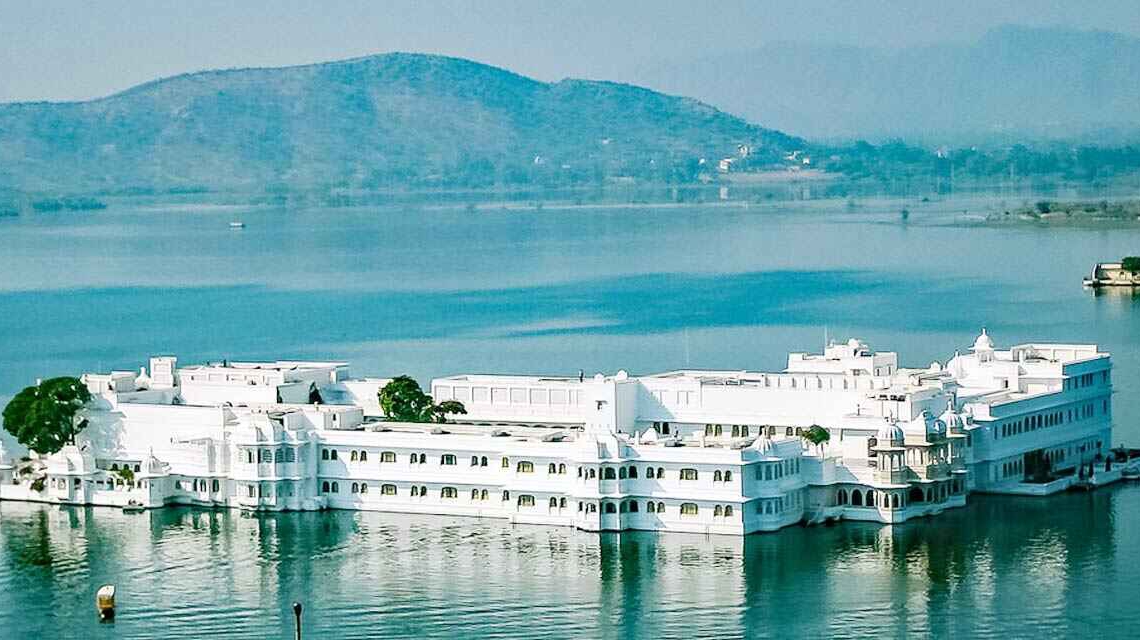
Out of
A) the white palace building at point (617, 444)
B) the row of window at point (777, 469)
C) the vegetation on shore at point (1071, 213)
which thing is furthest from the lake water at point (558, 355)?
the vegetation on shore at point (1071, 213)

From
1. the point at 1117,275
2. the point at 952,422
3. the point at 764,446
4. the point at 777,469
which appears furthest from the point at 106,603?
the point at 1117,275

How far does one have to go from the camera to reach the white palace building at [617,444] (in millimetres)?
29125

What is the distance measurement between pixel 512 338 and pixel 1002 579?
32.9m

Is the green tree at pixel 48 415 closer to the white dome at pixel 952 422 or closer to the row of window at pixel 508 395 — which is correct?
the row of window at pixel 508 395

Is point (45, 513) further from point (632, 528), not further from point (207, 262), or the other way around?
point (207, 262)

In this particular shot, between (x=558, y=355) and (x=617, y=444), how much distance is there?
954 inches

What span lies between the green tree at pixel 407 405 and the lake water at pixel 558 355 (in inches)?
90.5

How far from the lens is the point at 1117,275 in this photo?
245 feet

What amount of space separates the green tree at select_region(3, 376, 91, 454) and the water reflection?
1.62m

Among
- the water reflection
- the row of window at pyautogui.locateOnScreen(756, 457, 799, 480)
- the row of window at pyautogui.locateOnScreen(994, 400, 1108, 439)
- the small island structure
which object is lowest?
the water reflection

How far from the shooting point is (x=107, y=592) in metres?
25.9

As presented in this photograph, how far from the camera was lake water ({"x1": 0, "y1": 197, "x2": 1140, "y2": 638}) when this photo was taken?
25594mm

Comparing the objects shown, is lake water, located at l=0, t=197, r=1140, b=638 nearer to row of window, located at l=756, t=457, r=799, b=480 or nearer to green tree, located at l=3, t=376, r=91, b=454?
row of window, located at l=756, t=457, r=799, b=480

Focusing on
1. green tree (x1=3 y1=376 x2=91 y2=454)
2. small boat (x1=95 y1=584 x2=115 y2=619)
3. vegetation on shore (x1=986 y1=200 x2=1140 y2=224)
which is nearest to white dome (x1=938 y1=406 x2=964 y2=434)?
small boat (x1=95 y1=584 x2=115 y2=619)
